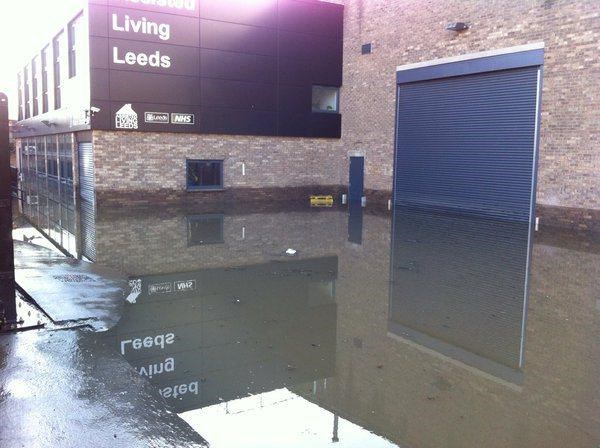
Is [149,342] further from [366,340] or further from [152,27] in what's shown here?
[152,27]

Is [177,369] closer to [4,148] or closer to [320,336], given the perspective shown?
[320,336]

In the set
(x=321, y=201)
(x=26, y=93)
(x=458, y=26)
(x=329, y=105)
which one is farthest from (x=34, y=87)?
(x=458, y=26)

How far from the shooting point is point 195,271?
921 centimetres

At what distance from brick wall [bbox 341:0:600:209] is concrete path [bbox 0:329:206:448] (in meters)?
13.2

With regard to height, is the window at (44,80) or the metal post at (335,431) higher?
the window at (44,80)

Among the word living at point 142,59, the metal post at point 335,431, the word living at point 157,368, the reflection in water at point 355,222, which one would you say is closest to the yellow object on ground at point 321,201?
the reflection in water at point 355,222

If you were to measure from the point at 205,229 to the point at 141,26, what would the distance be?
876 cm

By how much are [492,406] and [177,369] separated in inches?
105

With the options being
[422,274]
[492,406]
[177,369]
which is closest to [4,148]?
[177,369]

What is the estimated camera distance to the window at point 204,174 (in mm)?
20594

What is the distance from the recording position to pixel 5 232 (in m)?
5.96

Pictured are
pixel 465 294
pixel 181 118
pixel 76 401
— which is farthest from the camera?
pixel 181 118

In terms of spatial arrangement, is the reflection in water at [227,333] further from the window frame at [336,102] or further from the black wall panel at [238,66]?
the window frame at [336,102]

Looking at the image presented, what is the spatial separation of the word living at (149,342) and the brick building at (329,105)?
8929mm
